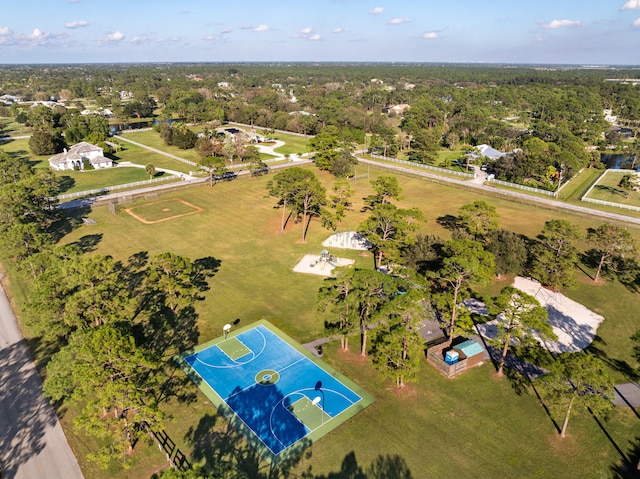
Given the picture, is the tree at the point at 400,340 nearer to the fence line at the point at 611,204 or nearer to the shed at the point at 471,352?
the shed at the point at 471,352

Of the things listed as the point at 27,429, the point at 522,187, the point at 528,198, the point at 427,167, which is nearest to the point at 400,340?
the point at 27,429

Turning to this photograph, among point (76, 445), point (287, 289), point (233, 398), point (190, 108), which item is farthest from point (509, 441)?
point (190, 108)

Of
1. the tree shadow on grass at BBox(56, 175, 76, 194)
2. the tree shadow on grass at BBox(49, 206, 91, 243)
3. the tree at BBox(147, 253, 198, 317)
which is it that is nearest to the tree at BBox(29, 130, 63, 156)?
the tree shadow on grass at BBox(56, 175, 76, 194)

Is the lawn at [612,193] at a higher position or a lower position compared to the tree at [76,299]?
lower

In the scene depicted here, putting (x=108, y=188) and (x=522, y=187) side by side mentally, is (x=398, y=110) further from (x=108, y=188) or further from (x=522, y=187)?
(x=108, y=188)

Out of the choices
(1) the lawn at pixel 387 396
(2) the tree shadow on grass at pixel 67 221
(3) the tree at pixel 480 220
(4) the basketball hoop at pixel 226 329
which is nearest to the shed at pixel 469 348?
(1) the lawn at pixel 387 396

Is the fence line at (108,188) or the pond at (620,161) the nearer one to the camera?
the fence line at (108,188)
